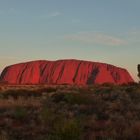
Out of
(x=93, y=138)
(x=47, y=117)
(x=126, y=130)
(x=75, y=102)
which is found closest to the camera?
(x=93, y=138)

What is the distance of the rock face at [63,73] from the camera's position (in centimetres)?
16106

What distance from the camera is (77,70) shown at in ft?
538

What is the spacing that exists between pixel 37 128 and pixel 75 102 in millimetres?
9906

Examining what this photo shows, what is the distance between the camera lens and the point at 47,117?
16.7 meters

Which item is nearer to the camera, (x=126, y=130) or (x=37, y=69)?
(x=126, y=130)

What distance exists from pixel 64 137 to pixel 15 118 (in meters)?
7.73

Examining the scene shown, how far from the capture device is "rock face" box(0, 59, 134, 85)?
528 feet

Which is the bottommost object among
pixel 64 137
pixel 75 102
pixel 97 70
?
pixel 97 70

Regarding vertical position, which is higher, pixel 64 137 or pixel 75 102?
pixel 64 137

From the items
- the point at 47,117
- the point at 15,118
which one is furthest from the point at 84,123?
the point at 15,118

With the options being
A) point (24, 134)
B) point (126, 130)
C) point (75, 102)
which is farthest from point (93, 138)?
point (75, 102)

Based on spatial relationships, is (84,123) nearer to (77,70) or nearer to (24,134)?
(24,134)

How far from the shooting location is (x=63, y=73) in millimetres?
162750

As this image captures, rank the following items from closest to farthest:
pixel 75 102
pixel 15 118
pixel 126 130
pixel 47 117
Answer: pixel 126 130
pixel 47 117
pixel 15 118
pixel 75 102
